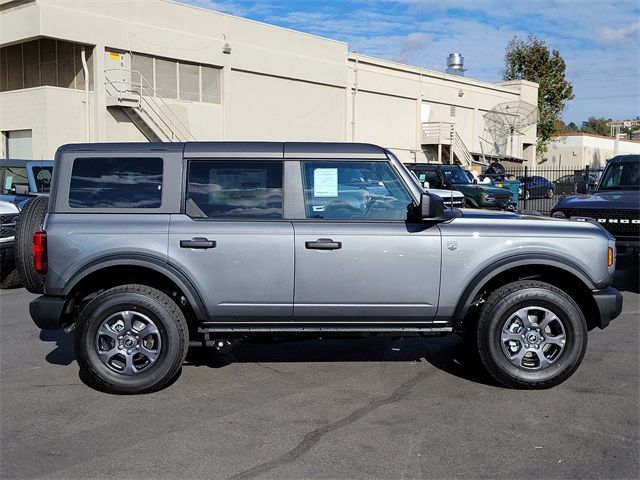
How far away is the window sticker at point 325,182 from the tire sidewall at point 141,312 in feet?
5.12

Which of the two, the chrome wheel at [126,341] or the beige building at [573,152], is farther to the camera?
the beige building at [573,152]

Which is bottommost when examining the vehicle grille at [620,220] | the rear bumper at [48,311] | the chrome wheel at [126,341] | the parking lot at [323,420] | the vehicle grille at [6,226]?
the parking lot at [323,420]

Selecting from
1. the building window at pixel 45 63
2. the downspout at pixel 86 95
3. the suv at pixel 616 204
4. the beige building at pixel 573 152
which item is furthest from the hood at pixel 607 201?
the beige building at pixel 573 152

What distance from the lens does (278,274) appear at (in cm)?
532

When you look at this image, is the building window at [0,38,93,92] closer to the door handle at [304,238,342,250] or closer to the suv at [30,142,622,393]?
the suv at [30,142,622,393]

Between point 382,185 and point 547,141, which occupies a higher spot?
point 547,141

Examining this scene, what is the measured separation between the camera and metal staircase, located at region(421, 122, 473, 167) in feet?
133

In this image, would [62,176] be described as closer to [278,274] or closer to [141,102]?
[278,274]

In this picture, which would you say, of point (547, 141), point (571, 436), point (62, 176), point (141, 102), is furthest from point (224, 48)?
point (547, 141)

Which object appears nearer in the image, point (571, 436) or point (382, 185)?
point (571, 436)

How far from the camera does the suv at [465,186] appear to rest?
20297mm

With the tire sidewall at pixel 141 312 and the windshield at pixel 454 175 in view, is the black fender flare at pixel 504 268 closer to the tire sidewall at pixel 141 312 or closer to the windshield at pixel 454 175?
the tire sidewall at pixel 141 312

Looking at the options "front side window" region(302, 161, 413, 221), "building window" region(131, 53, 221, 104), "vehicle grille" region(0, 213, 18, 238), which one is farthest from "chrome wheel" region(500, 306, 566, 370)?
"building window" region(131, 53, 221, 104)

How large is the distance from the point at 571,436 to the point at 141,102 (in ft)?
77.4
